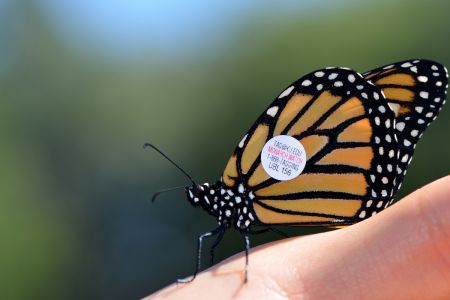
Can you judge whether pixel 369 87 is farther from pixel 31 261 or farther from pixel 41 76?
pixel 41 76

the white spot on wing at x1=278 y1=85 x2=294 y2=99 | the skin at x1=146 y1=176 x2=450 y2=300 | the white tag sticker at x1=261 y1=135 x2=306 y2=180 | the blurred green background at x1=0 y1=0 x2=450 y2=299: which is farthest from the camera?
the blurred green background at x1=0 y1=0 x2=450 y2=299

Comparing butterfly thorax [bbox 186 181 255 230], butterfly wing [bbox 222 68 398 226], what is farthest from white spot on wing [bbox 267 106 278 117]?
butterfly thorax [bbox 186 181 255 230]

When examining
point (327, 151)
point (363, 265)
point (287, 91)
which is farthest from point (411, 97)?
point (363, 265)

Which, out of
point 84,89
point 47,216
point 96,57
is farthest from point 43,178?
point 96,57

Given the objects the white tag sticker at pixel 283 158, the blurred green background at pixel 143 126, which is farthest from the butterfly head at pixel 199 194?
the blurred green background at pixel 143 126

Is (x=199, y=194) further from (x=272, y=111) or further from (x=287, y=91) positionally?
(x=287, y=91)

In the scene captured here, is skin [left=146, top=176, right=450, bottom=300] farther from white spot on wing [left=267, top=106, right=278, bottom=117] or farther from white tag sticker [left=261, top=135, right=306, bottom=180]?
white spot on wing [left=267, top=106, right=278, bottom=117]
